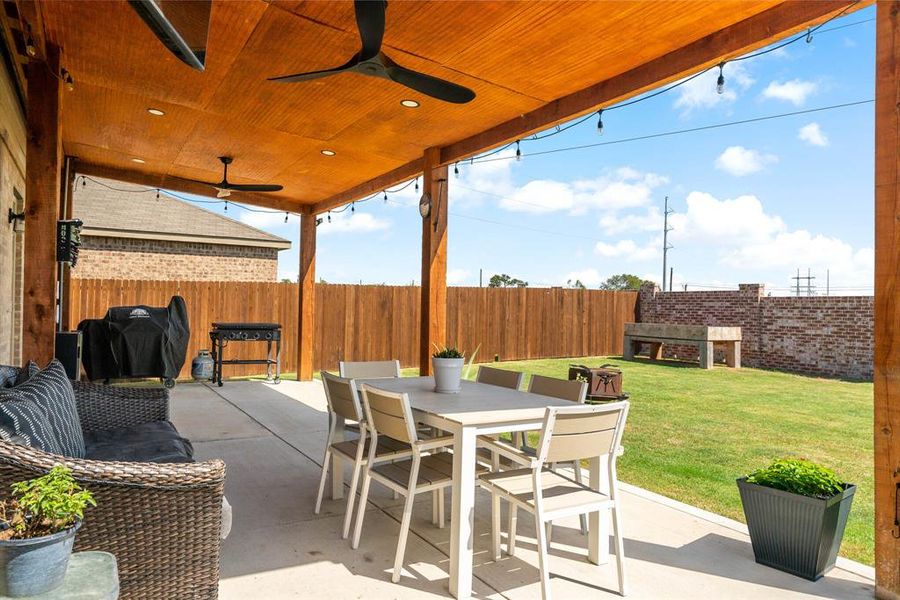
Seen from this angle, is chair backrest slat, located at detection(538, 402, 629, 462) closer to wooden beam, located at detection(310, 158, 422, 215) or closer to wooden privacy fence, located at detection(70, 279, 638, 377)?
wooden beam, located at detection(310, 158, 422, 215)

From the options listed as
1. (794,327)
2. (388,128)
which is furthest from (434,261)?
(794,327)

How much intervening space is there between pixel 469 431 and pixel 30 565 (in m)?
1.56

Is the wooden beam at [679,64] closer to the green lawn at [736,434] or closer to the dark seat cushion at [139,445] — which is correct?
the green lawn at [736,434]

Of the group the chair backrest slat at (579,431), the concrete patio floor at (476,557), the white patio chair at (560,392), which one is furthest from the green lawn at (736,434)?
the chair backrest slat at (579,431)

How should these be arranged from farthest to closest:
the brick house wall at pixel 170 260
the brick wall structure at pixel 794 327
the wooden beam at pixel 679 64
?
the brick house wall at pixel 170 260 → the brick wall structure at pixel 794 327 → the wooden beam at pixel 679 64

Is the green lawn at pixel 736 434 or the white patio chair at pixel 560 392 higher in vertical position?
the white patio chair at pixel 560 392

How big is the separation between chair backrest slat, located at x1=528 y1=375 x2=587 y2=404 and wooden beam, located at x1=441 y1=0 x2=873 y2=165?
2041 mm

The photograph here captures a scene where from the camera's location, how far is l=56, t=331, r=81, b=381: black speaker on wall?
14.6 feet

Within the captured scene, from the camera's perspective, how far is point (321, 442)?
4.96 meters

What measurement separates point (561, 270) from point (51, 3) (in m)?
32.1

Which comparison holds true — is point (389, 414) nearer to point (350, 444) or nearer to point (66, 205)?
point (350, 444)

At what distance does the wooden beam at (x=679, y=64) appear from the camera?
9.55 ft

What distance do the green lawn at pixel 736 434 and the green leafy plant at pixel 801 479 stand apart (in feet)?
2.02

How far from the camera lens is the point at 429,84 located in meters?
3.24
